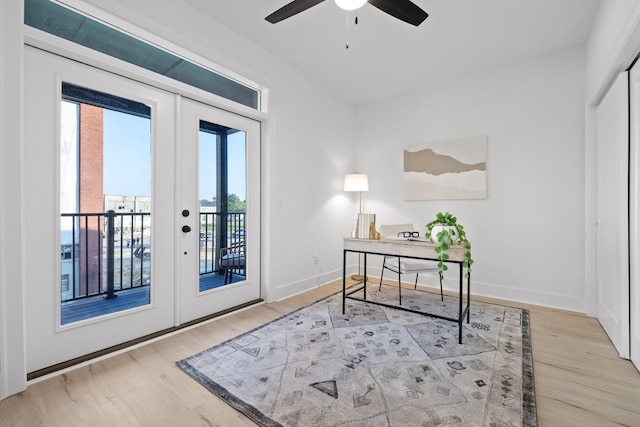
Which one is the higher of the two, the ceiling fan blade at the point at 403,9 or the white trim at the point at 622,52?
the ceiling fan blade at the point at 403,9

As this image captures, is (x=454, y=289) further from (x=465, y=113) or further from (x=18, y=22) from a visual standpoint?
(x=18, y=22)

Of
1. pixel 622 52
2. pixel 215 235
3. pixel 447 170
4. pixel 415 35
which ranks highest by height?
pixel 415 35

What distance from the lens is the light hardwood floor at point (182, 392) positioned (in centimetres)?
152

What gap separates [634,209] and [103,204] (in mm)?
3749

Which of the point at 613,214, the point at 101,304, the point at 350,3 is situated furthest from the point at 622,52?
the point at 101,304

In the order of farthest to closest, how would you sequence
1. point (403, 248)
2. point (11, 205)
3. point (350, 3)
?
point (403, 248)
point (350, 3)
point (11, 205)

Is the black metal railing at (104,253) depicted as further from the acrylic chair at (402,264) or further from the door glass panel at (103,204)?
the acrylic chair at (402,264)

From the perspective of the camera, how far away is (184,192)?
265cm

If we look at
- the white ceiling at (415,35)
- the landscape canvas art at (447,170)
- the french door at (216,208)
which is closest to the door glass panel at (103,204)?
the french door at (216,208)

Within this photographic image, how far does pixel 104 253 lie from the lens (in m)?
2.26

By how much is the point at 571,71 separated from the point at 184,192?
4055mm

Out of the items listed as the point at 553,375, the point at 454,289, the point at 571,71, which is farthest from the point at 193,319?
the point at 571,71

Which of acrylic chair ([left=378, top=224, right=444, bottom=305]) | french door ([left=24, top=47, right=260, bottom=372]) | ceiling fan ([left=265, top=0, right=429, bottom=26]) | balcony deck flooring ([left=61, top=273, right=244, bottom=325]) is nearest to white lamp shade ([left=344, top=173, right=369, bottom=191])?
acrylic chair ([left=378, top=224, right=444, bottom=305])

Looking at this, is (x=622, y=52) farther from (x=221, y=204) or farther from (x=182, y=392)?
(x=182, y=392)
